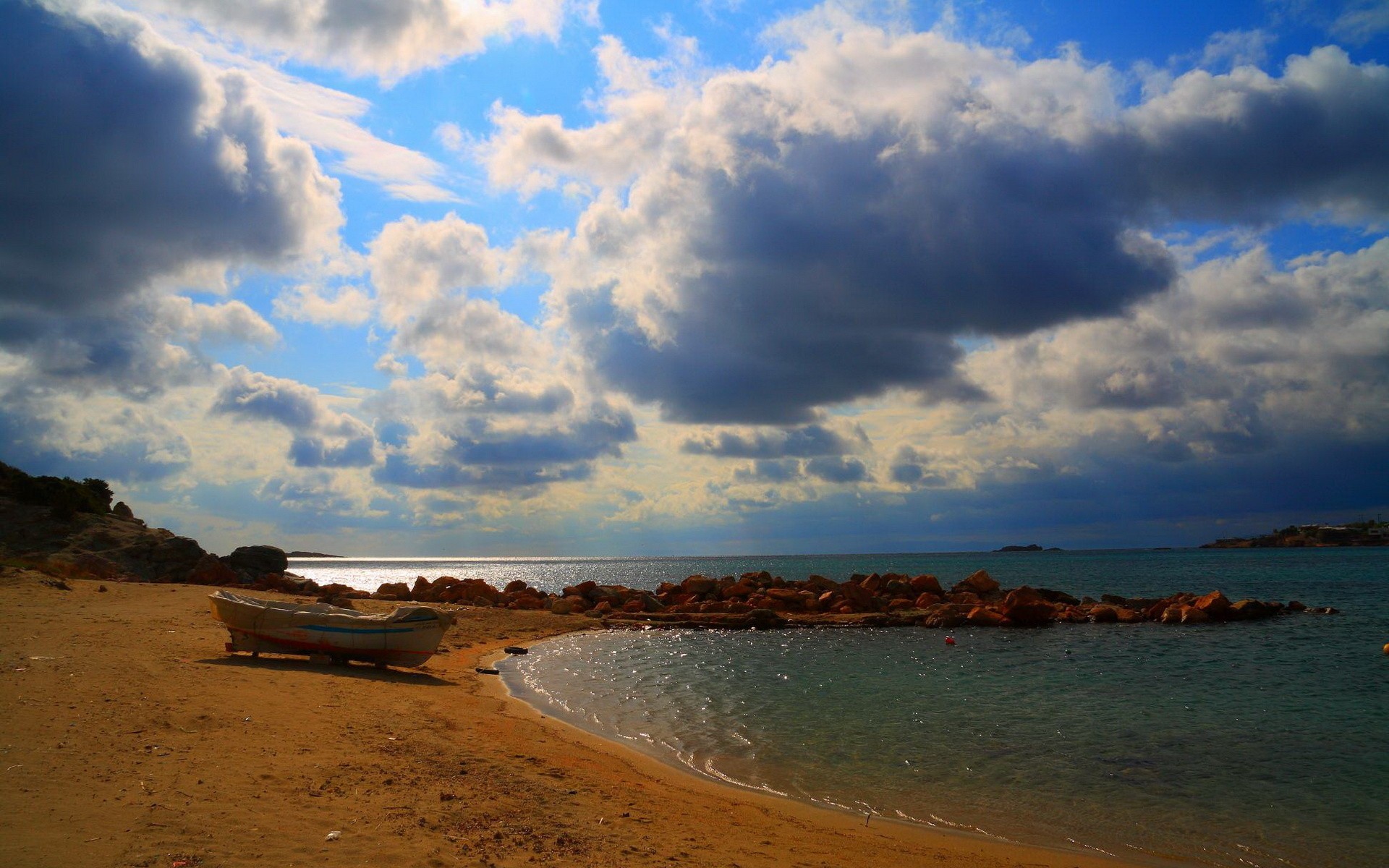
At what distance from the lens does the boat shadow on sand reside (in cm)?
1611

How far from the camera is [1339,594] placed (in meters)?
51.9

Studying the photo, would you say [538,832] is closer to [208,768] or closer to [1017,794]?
[208,768]

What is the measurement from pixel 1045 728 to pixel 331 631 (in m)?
15.7

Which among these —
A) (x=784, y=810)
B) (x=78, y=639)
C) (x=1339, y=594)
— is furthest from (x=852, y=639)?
(x=1339, y=594)

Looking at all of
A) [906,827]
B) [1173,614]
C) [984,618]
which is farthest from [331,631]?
[1173,614]

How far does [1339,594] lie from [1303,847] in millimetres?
55513

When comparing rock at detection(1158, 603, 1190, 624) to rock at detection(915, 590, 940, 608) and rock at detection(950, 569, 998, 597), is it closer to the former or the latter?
rock at detection(950, 569, 998, 597)

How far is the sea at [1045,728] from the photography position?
10.1 meters

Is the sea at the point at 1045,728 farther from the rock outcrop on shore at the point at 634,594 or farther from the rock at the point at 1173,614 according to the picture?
the rock outcrop on shore at the point at 634,594

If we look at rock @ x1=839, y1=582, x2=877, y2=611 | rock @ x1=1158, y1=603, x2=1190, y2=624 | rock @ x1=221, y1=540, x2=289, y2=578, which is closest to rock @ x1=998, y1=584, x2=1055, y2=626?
rock @ x1=1158, y1=603, x2=1190, y2=624

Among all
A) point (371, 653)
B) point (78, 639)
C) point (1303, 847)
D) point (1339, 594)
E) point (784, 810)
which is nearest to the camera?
point (1303, 847)

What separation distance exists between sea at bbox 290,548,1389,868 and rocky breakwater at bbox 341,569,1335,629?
17.1 feet

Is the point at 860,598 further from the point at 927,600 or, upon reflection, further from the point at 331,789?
the point at 331,789

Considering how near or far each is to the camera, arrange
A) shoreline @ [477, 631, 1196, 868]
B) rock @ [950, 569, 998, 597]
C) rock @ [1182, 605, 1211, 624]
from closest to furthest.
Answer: shoreline @ [477, 631, 1196, 868] → rock @ [1182, 605, 1211, 624] → rock @ [950, 569, 998, 597]
